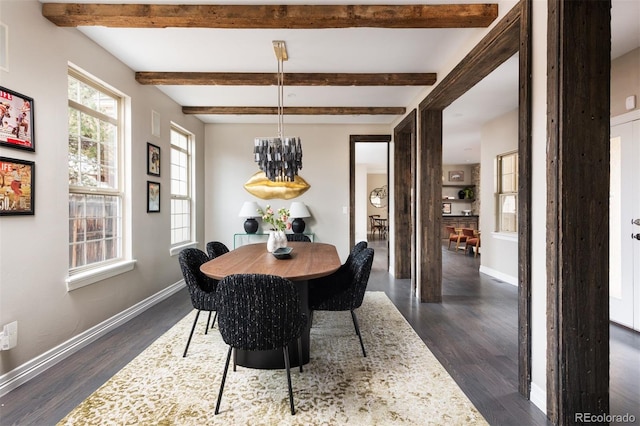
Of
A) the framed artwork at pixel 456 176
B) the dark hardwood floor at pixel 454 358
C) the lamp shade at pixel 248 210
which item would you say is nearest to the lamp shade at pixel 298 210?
the lamp shade at pixel 248 210

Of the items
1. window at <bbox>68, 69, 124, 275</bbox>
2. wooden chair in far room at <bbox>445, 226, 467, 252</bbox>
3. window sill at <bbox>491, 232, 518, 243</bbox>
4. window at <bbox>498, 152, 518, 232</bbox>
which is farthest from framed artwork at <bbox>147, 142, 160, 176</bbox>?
wooden chair in far room at <bbox>445, 226, 467, 252</bbox>

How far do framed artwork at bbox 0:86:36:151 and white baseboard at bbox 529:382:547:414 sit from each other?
3740 millimetres

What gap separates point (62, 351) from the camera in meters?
2.56

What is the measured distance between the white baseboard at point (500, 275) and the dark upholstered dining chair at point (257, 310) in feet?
14.7

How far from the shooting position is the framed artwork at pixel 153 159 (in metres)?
3.92

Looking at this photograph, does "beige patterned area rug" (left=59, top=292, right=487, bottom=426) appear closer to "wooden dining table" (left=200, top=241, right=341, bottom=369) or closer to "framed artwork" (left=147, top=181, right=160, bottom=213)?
"wooden dining table" (left=200, top=241, right=341, bottom=369)

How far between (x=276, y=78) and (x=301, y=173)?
7.80ft

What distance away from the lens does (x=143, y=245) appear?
381cm

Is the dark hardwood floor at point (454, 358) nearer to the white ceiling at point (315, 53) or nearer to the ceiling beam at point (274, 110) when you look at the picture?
the white ceiling at point (315, 53)

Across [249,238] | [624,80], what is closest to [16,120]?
[249,238]

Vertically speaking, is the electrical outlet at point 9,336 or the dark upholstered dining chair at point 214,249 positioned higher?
the dark upholstered dining chair at point 214,249

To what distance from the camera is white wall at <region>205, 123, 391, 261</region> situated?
5.90 m

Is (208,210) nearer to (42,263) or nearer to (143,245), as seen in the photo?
(143,245)

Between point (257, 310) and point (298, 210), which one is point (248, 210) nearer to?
point (298, 210)
